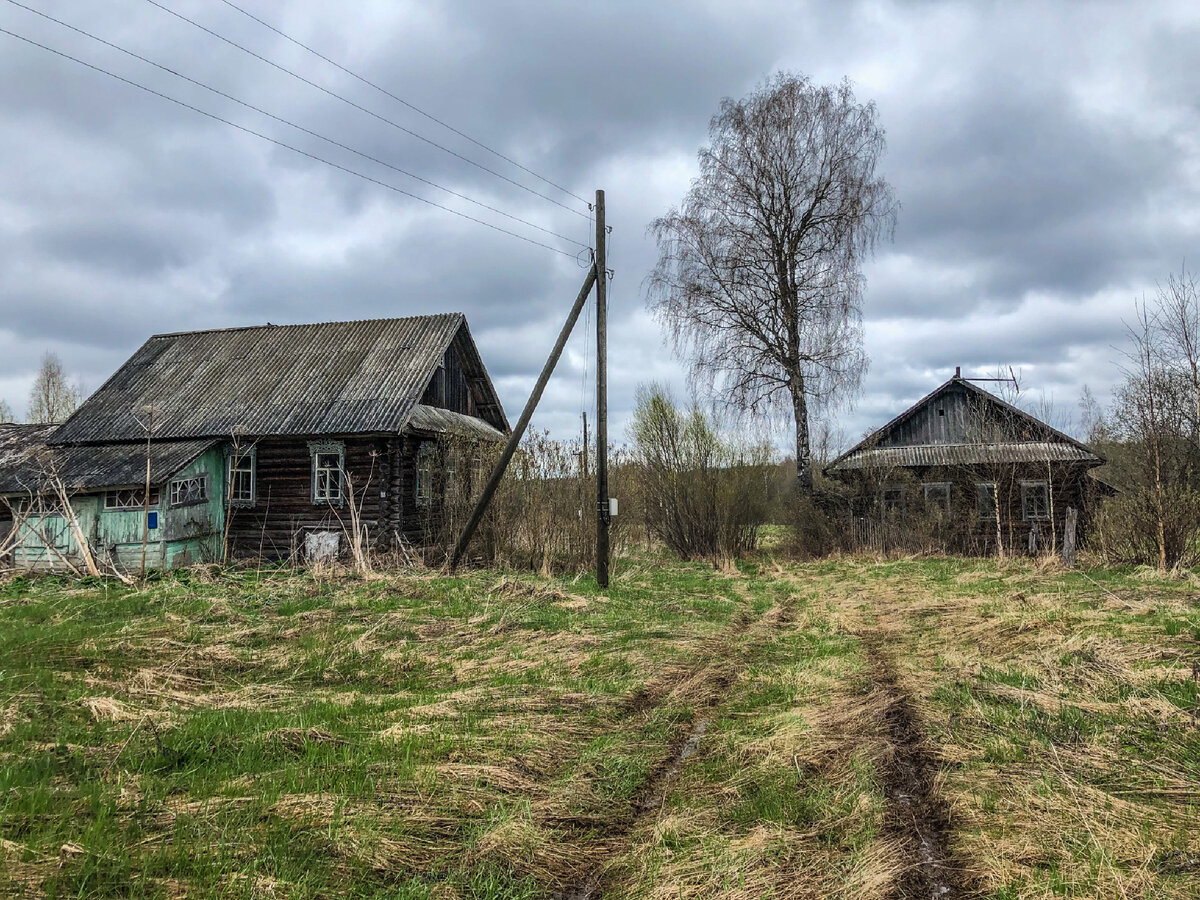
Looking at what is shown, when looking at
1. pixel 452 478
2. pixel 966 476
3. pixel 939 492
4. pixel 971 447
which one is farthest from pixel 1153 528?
pixel 452 478

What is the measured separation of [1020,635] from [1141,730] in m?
3.48

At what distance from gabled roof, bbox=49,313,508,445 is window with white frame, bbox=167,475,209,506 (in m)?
1.38

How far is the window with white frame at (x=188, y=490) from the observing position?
1819 cm

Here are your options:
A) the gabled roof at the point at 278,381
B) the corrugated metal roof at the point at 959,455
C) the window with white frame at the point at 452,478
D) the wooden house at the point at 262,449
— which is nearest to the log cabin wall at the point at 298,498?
the wooden house at the point at 262,449

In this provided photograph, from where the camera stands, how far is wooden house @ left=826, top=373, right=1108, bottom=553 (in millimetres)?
22125

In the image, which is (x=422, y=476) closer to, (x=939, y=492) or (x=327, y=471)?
(x=327, y=471)

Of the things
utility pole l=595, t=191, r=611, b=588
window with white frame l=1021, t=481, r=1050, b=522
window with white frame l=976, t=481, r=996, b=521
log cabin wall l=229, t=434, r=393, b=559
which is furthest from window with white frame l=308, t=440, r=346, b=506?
window with white frame l=1021, t=481, r=1050, b=522

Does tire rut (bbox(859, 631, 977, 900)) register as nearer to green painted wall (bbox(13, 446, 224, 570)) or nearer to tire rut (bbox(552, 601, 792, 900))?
tire rut (bbox(552, 601, 792, 900))

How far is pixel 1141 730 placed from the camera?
480 centimetres

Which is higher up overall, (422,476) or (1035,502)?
(422,476)

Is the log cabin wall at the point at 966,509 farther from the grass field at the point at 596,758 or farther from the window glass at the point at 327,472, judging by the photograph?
the window glass at the point at 327,472

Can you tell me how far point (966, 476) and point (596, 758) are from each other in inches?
912

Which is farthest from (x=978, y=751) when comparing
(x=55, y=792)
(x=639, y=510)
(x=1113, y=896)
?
(x=639, y=510)

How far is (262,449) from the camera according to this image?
2030cm
